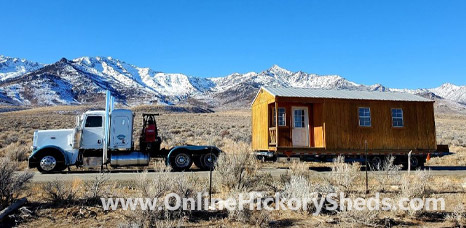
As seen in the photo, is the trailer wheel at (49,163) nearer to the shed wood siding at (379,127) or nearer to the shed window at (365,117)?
the shed wood siding at (379,127)

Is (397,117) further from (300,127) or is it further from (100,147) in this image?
(100,147)

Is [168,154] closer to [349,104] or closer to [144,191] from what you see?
[144,191]

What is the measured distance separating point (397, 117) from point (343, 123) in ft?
8.41

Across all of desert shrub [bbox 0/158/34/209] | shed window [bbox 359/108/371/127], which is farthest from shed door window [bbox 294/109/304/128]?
desert shrub [bbox 0/158/34/209]

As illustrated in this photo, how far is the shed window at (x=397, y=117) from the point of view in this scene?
1446cm

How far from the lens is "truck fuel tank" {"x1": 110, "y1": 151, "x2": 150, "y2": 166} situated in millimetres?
12227

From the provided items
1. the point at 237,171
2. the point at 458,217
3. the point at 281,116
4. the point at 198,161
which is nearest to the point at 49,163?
the point at 198,161

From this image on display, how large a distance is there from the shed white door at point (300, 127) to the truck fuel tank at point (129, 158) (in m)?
6.28

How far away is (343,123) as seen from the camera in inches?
547

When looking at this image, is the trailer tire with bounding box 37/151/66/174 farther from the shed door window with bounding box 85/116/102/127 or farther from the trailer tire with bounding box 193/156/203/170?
the trailer tire with bounding box 193/156/203/170

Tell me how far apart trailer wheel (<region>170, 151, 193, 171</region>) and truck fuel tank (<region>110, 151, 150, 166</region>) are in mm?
948

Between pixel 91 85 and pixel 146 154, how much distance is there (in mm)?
192924

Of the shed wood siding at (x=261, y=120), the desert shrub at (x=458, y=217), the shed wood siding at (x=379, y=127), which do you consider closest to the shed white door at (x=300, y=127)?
the shed wood siding at (x=261, y=120)

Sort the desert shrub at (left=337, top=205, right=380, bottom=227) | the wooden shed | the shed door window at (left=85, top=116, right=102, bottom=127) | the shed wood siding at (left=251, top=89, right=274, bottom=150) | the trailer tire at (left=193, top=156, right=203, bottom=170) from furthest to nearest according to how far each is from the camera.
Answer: the shed wood siding at (left=251, top=89, right=274, bottom=150) < the wooden shed < the trailer tire at (left=193, top=156, right=203, bottom=170) < the shed door window at (left=85, top=116, right=102, bottom=127) < the desert shrub at (left=337, top=205, right=380, bottom=227)
